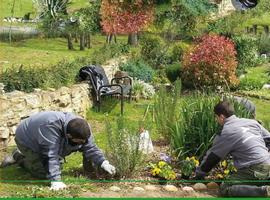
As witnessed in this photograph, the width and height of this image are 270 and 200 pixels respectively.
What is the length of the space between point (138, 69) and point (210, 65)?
5.81 ft

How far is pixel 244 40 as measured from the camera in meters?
18.3

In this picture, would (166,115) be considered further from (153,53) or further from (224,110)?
(153,53)

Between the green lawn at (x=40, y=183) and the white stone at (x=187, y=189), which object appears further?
the white stone at (x=187, y=189)

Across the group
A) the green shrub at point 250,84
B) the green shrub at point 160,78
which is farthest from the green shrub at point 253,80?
the green shrub at point 160,78

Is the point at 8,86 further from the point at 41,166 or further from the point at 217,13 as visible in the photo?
the point at 217,13

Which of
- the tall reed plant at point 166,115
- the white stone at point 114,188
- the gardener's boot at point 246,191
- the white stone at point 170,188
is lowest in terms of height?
the white stone at point 170,188

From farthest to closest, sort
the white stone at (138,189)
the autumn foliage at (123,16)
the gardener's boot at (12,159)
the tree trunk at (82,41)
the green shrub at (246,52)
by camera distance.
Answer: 1. the tree trunk at (82,41)
2. the autumn foliage at (123,16)
3. the green shrub at (246,52)
4. the gardener's boot at (12,159)
5. the white stone at (138,189)

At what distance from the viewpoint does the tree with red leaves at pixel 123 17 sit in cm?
1986

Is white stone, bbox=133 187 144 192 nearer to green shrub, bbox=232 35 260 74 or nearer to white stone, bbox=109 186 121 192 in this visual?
white stone, bbox=109 186 121 192

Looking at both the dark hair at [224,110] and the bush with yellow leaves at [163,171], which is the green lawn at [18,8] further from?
the dark hair at [224,110]

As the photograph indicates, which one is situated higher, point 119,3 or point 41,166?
point 119,3

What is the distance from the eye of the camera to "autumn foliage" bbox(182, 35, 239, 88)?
45.8 ft

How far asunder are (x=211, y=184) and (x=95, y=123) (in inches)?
164

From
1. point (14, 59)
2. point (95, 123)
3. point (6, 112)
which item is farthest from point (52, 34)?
point (6, 112)
